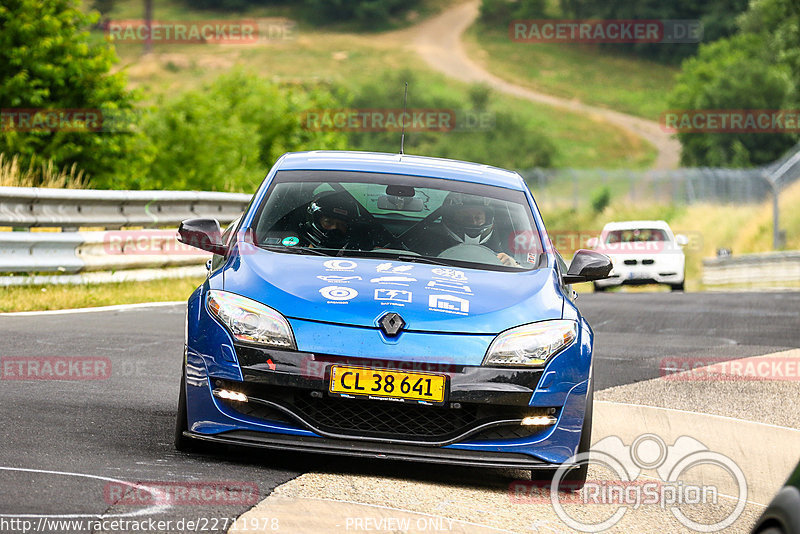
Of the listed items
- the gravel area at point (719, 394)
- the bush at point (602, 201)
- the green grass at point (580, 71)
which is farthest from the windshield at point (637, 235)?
the green grass at point (580, 71)

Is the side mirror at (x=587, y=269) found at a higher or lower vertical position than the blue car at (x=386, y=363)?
higher

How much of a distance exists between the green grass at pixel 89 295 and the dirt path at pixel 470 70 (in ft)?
265

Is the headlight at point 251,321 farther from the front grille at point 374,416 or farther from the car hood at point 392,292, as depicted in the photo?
the front grille at point 374,416

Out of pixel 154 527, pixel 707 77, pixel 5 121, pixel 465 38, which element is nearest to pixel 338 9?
pixel 465 38

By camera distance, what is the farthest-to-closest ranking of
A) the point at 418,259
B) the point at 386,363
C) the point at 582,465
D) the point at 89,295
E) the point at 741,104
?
the point at 741,104 < the point at 89,295 < the point at 418,259 < the point at 582,465 < the point at 386,363

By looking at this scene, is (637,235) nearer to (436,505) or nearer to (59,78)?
(59,78)

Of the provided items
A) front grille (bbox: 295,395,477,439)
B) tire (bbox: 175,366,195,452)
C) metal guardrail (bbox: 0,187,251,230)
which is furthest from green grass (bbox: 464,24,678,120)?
front grille (bbox: 295,395,477,439)

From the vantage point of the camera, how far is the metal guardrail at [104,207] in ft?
42.0

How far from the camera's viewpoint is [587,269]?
22.9 feet

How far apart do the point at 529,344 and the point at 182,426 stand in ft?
5.32

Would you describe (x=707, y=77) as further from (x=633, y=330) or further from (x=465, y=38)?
(x=633, y=330)

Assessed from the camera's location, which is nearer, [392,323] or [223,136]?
[392,323]

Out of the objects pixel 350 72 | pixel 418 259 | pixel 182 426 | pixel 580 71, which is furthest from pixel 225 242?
pixel 580 71

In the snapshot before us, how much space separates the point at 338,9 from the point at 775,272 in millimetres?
119061
